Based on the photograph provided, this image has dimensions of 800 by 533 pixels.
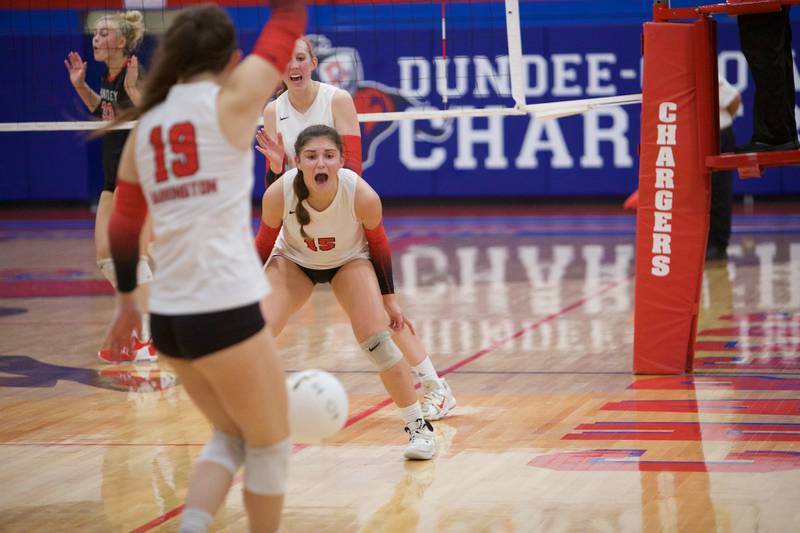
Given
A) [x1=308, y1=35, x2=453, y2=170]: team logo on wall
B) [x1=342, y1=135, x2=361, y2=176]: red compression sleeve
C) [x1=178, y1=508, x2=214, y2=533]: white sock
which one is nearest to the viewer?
[x1=178, y1=508, x2=214, y2=533]: white sock

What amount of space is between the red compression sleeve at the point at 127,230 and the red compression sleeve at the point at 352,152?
2.60 m

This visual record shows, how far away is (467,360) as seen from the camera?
7.75m

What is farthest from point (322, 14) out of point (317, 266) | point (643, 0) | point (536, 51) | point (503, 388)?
point (317, 266)

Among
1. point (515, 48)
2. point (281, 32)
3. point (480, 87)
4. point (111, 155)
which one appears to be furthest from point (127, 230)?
point (480, 87)

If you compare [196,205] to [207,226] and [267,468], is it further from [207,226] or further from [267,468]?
[267,468]

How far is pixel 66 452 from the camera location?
226 inches

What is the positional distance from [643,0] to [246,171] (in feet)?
43.8

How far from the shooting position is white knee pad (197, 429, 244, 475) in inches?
142

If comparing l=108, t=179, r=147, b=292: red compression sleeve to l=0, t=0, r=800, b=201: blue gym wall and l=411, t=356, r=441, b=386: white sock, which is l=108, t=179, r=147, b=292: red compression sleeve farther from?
l=0, t=0, r=800, b=201: blue gym wall

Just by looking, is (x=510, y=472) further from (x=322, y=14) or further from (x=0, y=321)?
(x=322, y=14)

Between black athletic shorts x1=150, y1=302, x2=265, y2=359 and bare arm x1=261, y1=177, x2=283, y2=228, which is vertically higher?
bare arm x1=261, y1=177, x2=283, y2=228

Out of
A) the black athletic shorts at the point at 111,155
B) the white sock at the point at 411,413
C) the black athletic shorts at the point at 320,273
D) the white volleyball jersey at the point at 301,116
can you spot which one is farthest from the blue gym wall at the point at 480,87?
the white sock at the point at 411,413

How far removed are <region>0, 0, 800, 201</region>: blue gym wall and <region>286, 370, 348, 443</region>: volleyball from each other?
39.3 ft

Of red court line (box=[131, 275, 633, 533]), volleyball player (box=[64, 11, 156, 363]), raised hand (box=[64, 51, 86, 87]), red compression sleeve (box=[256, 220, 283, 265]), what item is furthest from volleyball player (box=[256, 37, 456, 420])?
raised hand (box=[64, 51, 86, 87])
